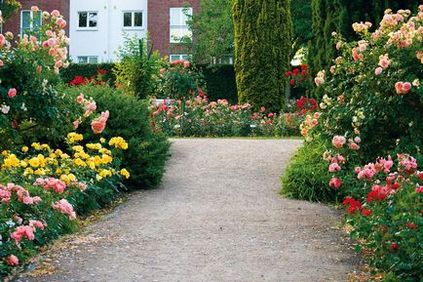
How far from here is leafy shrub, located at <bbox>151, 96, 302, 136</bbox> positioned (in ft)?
54.0

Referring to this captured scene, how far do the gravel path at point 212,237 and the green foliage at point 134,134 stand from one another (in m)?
0.33

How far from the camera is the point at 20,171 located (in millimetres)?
8336

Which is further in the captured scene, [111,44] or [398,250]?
[111,44]

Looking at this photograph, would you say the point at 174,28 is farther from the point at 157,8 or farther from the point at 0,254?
the point at 0,254

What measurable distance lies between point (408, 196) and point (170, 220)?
316 centimetres

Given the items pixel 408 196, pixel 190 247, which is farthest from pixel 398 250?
pixel 190 247

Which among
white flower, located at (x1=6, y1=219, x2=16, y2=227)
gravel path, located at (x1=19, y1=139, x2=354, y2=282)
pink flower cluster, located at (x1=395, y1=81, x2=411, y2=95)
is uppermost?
pink flower cluster, located at (x1=395, y1=81, x2=411, y2=95)

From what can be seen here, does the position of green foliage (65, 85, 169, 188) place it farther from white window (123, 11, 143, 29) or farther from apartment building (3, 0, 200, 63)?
white window (123, 11, 143, 29)

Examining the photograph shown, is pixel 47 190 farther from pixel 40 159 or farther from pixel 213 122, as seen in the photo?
pixel 213 122

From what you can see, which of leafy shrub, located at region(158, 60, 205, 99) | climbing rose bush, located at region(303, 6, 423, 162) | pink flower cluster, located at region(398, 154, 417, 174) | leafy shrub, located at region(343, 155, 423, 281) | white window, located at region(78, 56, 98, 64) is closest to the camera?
leafy shrub, located at region(343, 155, 423, 281)

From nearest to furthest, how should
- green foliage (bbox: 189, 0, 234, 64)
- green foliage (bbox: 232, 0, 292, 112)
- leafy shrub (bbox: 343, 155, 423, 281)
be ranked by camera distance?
leafy shrub (bbox: 343, 155, 423, 281)
green foliage (bbox: 232, 0, 292, 112)
green foliage (bbox: 189, 0, 234, 64)

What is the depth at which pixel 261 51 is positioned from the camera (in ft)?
66.6

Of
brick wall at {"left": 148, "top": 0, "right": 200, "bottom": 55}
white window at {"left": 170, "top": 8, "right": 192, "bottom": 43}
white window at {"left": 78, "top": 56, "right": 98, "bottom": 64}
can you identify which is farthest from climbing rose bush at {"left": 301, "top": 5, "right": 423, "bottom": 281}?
white window at {"left": 78, "top": 56, "right": 98, "bottom": 64}

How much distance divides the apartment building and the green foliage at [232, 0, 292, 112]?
1989 cm
